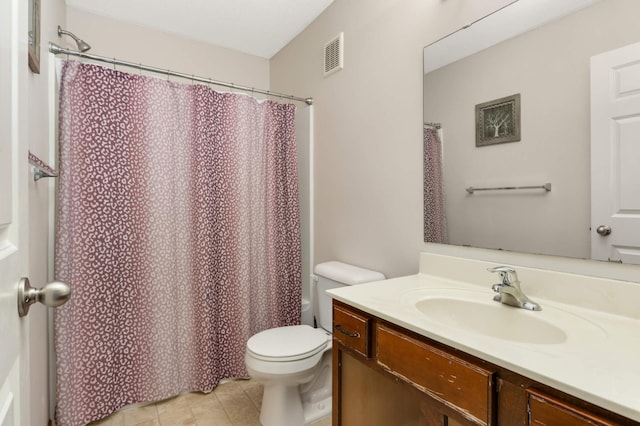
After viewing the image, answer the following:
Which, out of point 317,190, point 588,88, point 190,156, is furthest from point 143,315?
point 588,88

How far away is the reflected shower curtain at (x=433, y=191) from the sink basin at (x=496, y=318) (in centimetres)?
30

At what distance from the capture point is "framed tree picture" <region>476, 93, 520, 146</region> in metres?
1.21

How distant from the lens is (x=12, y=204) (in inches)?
20.5

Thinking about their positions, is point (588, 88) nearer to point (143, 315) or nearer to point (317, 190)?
point (317, 190)

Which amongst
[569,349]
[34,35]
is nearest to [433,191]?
[569,349]

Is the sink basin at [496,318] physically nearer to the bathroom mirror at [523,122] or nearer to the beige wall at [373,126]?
the bathroom mirror at [523,122]

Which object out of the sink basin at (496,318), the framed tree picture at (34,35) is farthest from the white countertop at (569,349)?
the framed tree picture at (34,35)

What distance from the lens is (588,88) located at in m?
1.04

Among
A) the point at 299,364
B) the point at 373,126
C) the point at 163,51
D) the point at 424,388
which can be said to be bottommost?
the point at 299,364

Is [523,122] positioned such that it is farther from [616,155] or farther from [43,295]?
[43,295]

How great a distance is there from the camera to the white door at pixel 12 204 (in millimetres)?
467

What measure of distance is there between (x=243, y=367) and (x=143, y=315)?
28.5 inches

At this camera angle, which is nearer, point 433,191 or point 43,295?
point 43,295

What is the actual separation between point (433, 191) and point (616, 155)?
635mm
